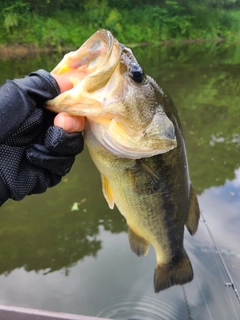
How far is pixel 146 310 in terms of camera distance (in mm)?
2961

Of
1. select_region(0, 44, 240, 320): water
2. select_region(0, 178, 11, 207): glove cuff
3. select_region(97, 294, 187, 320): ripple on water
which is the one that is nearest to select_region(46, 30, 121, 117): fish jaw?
select_region(0, 178, 11, 207): glove cuff

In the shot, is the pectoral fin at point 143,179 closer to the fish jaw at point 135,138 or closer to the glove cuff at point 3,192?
the fish jaw at point 135,138

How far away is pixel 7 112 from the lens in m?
1.28

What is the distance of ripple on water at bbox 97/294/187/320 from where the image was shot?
2.89 m

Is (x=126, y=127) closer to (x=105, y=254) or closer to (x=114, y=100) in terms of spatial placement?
(x=114, y=100)

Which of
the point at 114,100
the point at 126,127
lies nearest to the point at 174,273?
the point at 126,127

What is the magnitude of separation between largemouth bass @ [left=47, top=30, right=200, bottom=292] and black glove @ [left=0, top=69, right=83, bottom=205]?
3.9 inches

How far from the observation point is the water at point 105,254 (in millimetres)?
3041

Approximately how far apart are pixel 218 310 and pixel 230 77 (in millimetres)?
9836

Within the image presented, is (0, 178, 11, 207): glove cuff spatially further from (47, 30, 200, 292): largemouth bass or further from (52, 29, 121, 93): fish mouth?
(52, 29, 121, 93): fish mouth

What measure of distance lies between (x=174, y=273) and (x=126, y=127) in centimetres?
145

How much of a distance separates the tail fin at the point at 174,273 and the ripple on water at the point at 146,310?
666 millimetres

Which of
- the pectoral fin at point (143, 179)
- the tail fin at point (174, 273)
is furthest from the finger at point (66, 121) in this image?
the tail fin at point (174, 273)

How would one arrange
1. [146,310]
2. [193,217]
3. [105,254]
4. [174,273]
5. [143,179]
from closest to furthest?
[143,179] < [193,217] < [174,273] < [146,310] < [105,254]
